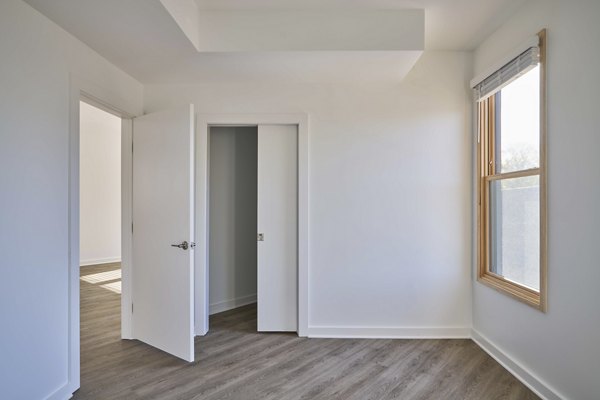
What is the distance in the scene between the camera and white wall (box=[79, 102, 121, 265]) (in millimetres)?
6402

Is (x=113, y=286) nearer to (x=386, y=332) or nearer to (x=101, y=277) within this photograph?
(x=101, y=277)

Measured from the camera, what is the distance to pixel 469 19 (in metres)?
2.48

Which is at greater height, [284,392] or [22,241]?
[22,241]

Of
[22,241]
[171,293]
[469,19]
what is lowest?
[171,293]

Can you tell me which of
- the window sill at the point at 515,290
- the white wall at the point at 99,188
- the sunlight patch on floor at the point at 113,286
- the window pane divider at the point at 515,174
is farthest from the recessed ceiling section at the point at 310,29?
the white wall at the point at 99,188

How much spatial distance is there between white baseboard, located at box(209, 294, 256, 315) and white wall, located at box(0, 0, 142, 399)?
1.66m

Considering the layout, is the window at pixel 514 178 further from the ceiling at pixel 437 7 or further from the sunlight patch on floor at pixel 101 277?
the sunlight patch on floor at pixel 101 277

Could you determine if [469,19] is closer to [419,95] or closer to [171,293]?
[419,95]

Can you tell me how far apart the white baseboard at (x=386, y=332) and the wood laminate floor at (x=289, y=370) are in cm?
7

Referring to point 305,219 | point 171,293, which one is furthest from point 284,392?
point 305,219

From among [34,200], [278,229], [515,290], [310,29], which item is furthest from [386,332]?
[34,200]

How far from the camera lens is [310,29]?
95.0 inches

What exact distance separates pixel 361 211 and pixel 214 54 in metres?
1.79

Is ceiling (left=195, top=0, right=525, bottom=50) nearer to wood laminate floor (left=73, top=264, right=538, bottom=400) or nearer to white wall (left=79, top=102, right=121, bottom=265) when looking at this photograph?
wood laminate floor (left=73, top=264, right=538, bottom=400)
